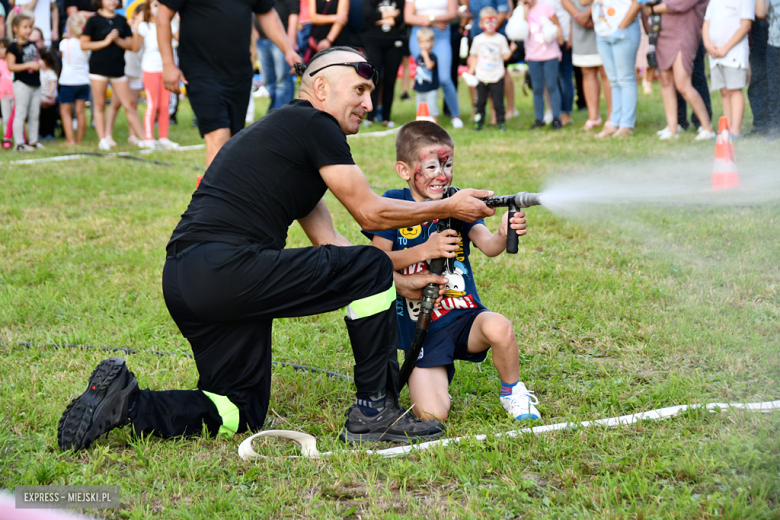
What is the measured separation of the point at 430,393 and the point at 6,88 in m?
11.6

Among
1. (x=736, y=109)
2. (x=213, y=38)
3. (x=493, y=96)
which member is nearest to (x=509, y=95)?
(x=493, y=96)

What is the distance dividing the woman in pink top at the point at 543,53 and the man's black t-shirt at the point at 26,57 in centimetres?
822

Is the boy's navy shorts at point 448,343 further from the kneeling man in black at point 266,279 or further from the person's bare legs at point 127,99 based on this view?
the person's bare legs at point 127,99

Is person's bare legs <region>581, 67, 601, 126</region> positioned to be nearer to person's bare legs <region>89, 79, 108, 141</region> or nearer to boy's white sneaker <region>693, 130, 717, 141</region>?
boy's white sneaker <region>693, 130, 717, 141</region>

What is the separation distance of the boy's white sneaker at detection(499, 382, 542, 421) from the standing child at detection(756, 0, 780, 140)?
7392 millimetres

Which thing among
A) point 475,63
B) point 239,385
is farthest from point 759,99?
point 239,385

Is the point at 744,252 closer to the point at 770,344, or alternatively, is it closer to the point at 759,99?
the point at 770,344

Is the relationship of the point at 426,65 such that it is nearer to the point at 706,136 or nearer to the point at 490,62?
the point at 490,62

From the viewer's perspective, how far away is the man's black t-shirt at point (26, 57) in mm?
12367

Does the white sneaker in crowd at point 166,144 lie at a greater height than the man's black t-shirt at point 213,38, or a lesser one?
lesser

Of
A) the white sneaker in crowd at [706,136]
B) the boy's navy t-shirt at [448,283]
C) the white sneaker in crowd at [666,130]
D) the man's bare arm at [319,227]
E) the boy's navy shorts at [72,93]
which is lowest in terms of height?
the boy's navy t-shirt at [448,283]

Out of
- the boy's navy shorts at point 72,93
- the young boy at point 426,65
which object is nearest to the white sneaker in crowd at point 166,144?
the boy's navy shorts at point 72,93

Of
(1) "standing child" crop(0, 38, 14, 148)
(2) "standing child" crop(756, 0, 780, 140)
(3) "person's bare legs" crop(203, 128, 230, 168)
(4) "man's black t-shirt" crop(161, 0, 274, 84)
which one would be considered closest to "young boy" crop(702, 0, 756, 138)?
(2) "standing child" crop(756, 0, 780, 140)

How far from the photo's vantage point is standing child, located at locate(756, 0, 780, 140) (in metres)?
9.18
